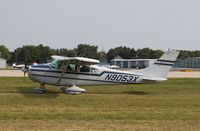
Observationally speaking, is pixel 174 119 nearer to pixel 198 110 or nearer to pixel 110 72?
pixel 198 110

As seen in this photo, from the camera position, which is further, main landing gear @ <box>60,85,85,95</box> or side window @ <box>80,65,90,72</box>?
side window @ <box>80,65,90,72</box>

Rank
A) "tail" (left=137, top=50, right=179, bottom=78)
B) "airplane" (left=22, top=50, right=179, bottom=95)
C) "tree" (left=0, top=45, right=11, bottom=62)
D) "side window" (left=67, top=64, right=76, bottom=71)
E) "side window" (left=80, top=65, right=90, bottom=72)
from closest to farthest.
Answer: "airplane" (left=22, top=50, right=179, bottom=95), "side window" (left=67, top=64, right=76, bottom=71), "side window" (left=80, top=65, right=90, bottom=72), "tail" (left=137, top=50, right=179, bottom=78), "tree" (left=0, top=45, right=11, bottom=62)

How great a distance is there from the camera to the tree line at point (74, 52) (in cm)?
13212

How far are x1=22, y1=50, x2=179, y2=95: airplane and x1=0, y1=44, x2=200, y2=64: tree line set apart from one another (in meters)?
93.1

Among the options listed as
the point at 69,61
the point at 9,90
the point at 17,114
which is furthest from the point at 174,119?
the point at 9,90

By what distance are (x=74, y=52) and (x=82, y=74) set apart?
321 ft

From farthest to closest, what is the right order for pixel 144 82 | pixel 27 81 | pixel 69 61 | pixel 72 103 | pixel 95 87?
pixel 27 81 < pixel 95 87 < pixel 144 82 < pixel 69 61 < pixel 72 103

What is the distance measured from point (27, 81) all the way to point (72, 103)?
12190mm

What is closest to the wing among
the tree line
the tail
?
the tail

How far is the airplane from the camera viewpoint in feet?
69.9

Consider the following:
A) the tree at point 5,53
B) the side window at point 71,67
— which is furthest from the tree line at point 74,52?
the side window at point 71,67

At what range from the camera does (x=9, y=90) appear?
21.3 m

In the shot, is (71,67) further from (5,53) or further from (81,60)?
(5,53)

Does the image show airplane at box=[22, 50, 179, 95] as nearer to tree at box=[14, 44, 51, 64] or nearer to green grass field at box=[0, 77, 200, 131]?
green grass field at box=[0, 77, 200, 131]
